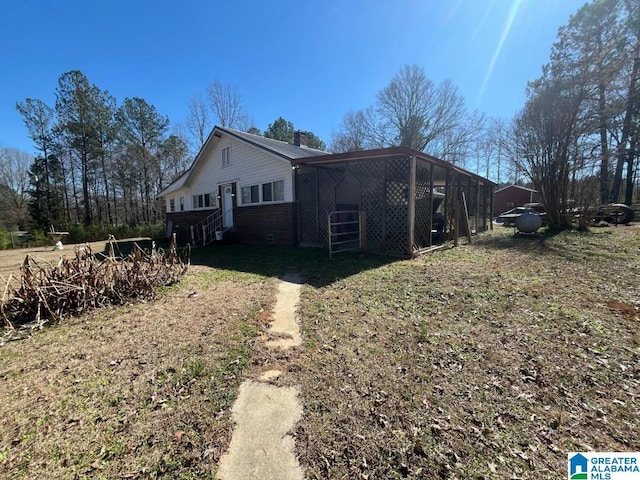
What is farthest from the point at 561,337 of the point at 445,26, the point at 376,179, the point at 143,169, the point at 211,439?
the point at 143,169

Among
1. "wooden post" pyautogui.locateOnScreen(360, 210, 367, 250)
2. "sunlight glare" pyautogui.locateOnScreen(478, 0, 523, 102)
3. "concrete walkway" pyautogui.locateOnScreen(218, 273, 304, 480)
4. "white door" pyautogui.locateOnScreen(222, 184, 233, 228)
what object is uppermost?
"sunlight glare" pyautogui.locateOnScreen(478, 0, 523, 102)

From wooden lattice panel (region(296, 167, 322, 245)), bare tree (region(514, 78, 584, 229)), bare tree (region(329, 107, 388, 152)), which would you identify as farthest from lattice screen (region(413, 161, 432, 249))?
bare tree (region(329, 107, 388, 152))

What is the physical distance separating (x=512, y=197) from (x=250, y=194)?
36222 millimetres

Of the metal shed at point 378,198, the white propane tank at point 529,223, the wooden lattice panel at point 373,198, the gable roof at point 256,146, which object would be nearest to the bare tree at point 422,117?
the gable roof at point 256,146

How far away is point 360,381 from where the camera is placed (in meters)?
2.82

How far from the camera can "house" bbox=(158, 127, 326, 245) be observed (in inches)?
452

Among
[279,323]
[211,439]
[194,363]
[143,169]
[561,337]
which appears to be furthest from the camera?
[143,169]

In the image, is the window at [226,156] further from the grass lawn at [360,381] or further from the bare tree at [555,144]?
the bare tree at [555,144]

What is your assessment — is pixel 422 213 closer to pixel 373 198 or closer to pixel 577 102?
pixel 373 198

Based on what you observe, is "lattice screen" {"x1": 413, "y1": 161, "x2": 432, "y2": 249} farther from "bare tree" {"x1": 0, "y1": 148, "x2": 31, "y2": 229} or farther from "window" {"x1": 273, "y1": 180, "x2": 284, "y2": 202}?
"bare tree" {"x1": 0, "y1": 148, "x2": 31, "y2": 229}

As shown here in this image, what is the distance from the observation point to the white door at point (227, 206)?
558 inches

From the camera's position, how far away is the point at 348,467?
6.23ft

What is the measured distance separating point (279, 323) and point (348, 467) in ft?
8.48

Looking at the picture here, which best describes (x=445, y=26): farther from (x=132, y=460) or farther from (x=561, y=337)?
(x=132, y=460)
